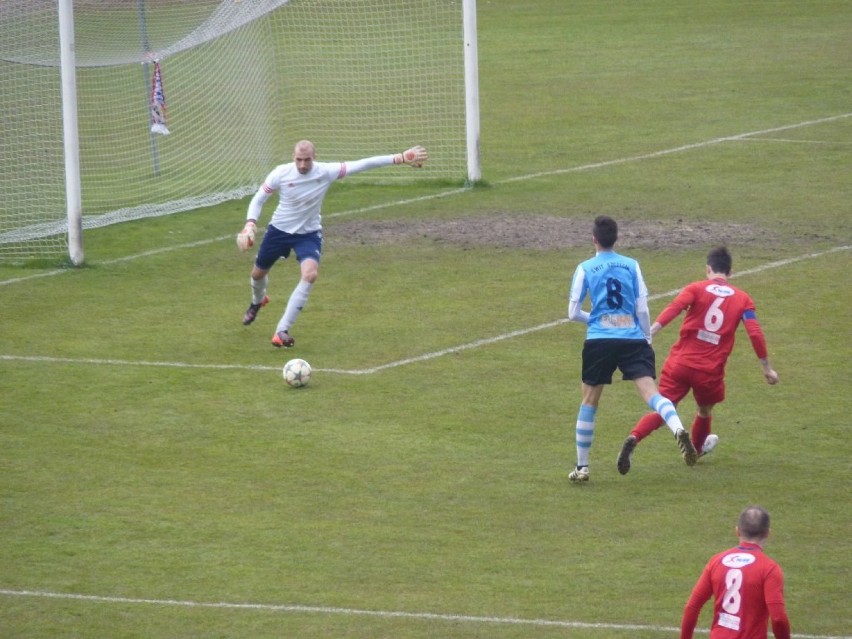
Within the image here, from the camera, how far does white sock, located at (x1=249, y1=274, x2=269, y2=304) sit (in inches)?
650

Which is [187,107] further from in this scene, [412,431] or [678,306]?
[678,306]

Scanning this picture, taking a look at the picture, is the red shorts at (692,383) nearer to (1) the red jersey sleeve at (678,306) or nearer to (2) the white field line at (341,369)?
(1) the red jersey sleeve at (678,306)

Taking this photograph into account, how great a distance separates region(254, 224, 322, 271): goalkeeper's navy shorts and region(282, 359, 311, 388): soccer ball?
6.48 ft

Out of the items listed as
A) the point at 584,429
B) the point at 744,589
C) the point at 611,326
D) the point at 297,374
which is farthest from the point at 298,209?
the point at 744,589

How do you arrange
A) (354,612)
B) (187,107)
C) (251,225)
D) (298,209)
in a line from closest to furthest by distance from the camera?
(354,612), (251,225), (298,209), (187,107)

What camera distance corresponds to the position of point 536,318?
17.1 m

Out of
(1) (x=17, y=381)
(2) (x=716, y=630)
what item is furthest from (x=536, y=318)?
(2) (x=716, y=630)

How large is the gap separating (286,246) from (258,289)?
2.02 ft

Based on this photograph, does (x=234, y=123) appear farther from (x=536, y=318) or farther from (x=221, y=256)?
(x=536, y=318)

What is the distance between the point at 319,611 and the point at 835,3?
4116 centimetres

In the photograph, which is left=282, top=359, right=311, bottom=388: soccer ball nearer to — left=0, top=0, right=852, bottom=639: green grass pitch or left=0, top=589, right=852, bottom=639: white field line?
left=0, top=0, right=852, bottom=639: green grass pitch

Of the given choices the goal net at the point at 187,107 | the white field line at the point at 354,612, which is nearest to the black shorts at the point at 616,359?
the white field line at the point at 354,612

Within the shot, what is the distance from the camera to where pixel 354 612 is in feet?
30.9

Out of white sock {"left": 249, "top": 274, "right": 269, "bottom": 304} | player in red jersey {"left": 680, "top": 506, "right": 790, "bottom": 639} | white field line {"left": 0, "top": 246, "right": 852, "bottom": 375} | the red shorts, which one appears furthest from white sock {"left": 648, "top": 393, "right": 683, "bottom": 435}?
white sock {"left": 249, "top": 274, "right": 269, "bottom": 304}
